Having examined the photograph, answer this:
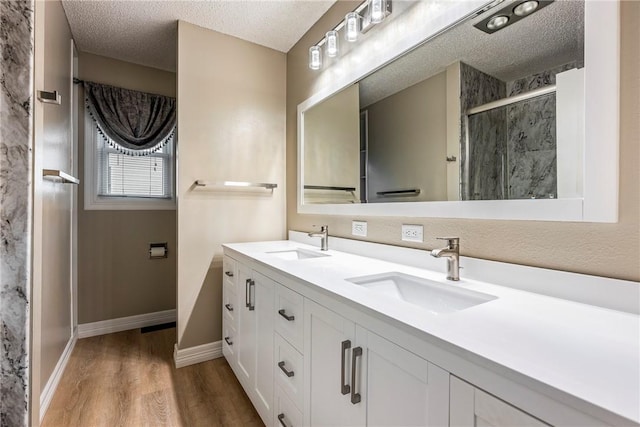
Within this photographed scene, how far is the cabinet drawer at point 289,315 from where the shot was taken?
1.20 m

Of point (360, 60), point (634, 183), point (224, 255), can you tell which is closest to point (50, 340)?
point (224, 255)

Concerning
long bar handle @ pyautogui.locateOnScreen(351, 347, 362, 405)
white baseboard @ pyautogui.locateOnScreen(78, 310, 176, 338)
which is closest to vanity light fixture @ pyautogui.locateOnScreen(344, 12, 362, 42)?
long bar handle @ pyautogui.locateOnScreen(351, 347, 362, 405)

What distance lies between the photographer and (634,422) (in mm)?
411

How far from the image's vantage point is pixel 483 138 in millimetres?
1180

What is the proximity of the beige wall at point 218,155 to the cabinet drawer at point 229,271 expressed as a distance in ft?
0.53

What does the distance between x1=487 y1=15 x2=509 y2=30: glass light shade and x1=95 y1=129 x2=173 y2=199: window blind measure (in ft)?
9.24

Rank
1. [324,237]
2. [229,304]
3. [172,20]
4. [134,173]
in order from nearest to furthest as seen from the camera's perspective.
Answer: [324,237] < [229,304] < [172,20] < [134,173]

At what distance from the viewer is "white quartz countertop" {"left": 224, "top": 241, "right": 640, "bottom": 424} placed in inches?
19.0

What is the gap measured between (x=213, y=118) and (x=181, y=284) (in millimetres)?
1229

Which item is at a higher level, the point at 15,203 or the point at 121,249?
the point at 15,203

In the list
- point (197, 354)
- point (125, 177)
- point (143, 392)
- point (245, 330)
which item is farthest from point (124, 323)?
point (245, 330)

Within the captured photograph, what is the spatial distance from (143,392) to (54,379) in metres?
0.56

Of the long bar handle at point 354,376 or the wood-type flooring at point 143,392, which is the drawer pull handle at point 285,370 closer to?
the long bar handle at point 354,376

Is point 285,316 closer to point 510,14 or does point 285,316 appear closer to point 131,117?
point 510,14
